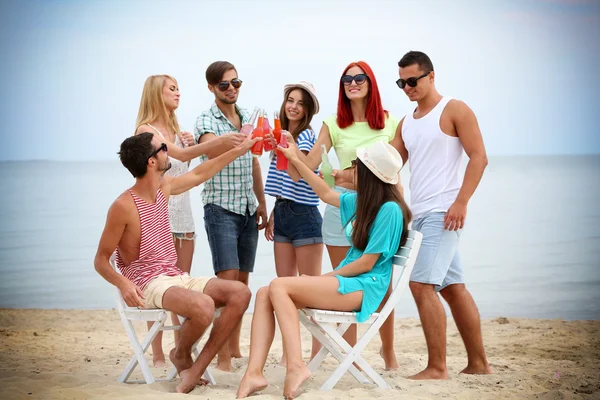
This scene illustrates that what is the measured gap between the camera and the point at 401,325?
24.4 feet

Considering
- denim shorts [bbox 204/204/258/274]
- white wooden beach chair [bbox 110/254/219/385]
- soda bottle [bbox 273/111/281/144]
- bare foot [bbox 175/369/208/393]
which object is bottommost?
bare foot [bbox 175/369/208/393]

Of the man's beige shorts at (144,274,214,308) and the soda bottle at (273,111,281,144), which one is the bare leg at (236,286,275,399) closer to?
the man's beige shorts at (144,274,214,308)

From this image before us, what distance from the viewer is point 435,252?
4.33 meters

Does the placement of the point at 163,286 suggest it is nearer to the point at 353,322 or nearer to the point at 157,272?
the point at 157,272

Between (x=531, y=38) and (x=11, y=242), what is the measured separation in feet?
64.0

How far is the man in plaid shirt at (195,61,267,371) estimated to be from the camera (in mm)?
4812

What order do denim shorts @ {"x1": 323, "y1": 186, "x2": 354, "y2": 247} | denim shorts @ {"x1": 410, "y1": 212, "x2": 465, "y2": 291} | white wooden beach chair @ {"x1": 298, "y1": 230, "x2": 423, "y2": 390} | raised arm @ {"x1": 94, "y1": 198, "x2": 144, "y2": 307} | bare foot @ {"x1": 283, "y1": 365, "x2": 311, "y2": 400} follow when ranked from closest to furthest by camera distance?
bare foot @ {"x1": 283, "y1": 365, "x2": 311, "y2": 400}
white wooden beach chair @ {"x1": 298, "y1": 230, "x2": 423, "y2": 390}
raised arm @ {"x1": 94, "y1": 198, "x2": 144, "y2": 307}
denim shorts @ {"x1": 410, "y1": 212, "x2": 465, "y2": 291}
denim shorts @ {"x1": 323, "y1": 186, "x2": 354, "y2": 247}

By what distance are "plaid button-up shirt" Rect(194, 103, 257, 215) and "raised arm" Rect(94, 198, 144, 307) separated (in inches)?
35.7

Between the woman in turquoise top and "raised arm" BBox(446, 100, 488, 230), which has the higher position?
"raised arm" BBox(446, 100, 488, 230)

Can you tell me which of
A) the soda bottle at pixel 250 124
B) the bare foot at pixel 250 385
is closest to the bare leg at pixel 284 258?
the soda bottle at pixel 250 124

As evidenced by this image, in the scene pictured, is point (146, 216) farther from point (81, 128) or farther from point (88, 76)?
point (81, 128)

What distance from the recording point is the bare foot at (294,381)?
3664 mm

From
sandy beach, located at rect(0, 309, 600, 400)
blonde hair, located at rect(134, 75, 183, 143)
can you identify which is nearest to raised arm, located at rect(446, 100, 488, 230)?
sandy beach, located at rect(0, 309, 600, 400)

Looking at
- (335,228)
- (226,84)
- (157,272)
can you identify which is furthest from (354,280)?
(226,84)
